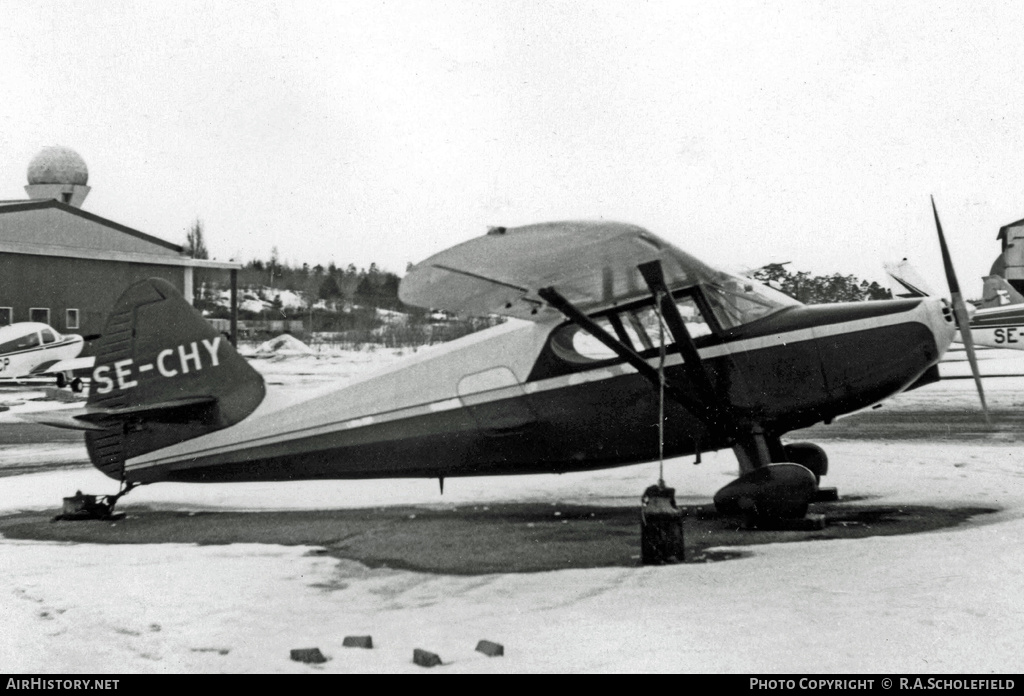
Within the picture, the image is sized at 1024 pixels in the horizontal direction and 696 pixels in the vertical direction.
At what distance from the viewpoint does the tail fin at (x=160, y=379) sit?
8.20 metres

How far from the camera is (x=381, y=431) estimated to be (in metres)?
7.93

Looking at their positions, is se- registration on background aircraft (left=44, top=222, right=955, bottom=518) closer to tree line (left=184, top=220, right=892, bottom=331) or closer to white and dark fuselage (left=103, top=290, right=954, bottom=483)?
white and dark fuselage (left=103, top=290, right=954, bottom=483)

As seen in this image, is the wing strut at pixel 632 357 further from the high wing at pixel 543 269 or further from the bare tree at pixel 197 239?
the bare tree at pixel 197 239

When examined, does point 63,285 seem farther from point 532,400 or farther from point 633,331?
point 633,331

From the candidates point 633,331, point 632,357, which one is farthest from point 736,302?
point 632,357

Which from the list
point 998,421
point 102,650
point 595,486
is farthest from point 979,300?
point 102,650

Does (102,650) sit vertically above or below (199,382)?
below

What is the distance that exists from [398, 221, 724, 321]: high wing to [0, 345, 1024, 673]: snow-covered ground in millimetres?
2055

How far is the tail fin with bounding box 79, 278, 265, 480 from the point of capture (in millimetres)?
8203

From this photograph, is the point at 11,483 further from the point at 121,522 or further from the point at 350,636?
the point at 350,636

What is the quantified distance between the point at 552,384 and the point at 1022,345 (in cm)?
1985

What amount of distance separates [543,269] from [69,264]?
34163 millimetres

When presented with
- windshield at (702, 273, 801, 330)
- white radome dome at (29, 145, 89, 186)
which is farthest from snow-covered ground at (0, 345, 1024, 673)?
white radome dome at (29, 145, 89, 186)

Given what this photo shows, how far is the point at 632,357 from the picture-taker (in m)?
6.92
